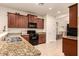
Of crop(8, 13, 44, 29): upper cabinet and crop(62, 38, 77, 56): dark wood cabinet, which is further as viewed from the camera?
crop(8, 13, 44, 29): upper cabinet

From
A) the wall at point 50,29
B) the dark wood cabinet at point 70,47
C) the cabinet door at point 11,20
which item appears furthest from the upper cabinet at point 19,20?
the wall at point 50,29

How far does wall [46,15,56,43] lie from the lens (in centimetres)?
676

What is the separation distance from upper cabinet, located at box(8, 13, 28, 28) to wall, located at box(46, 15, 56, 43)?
211 cm

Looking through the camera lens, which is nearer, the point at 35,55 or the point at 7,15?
the point at 35,55

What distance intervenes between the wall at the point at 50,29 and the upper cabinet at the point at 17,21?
2.11 metres

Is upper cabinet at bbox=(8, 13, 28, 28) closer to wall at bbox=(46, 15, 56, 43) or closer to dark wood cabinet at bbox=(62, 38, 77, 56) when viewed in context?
dark wood cabinet at bbox=(62, 38, 77, 56)

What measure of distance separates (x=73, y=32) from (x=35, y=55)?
3.20 m

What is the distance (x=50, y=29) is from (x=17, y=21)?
9.12 ft

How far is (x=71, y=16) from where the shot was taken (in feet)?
12.0

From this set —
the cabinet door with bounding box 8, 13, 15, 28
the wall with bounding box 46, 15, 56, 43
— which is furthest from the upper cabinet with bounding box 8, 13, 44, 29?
the wall with bounding box 46, 15, 56, 43

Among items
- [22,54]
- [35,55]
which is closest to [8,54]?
[22,54]

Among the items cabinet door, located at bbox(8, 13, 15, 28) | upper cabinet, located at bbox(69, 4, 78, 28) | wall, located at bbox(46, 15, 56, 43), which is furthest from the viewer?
wall, located at bbox(46, 15, 56, 43)

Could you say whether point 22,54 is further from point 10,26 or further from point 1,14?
point 10,26

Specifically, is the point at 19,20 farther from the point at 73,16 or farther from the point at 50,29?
the point at 50,29
